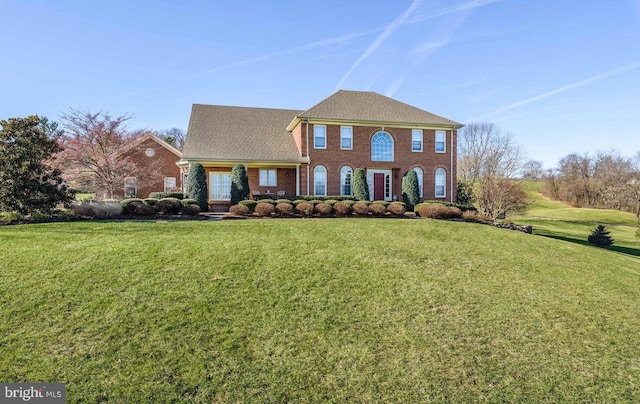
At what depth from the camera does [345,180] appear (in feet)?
78.0

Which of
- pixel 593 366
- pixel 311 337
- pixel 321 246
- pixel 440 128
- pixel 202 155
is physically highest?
pixel 440 128

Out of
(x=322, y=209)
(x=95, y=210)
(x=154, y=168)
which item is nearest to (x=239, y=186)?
(x=322, y=209)

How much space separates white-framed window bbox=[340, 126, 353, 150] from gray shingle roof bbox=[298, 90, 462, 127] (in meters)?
0.72

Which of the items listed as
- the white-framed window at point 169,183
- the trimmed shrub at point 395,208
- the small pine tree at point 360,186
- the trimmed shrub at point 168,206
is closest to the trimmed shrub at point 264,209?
the trimmed shrub at point 168,206

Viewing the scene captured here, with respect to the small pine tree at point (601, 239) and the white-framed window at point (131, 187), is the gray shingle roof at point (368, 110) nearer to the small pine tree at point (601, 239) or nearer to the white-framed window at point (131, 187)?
the small pine tree at point (601, 239)

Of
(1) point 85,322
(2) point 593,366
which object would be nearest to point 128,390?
(1) point 85,322

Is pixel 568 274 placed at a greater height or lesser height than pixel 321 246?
lesser

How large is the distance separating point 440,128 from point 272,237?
18.5 metres

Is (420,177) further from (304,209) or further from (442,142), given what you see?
(304,209)

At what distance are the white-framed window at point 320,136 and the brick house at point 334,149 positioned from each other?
67mm

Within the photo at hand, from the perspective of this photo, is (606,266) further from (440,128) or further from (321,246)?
(440,128)

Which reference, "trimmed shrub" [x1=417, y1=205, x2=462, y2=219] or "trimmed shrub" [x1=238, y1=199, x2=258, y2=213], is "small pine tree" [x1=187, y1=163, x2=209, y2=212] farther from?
"trimmed shrub" [x1=417, y1=205, x2=462, y2=219]

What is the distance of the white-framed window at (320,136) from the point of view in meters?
23.4

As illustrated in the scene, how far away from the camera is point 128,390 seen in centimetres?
465
